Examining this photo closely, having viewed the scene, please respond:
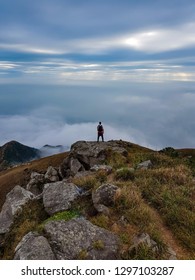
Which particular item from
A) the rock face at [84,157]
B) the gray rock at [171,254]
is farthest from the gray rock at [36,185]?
the gray rock at [171,254]

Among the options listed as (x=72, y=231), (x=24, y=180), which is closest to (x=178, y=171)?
(x=72, y=231)

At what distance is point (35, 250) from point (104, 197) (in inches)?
202

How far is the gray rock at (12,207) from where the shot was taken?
17.7m

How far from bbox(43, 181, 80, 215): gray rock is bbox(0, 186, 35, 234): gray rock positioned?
7.33 ft

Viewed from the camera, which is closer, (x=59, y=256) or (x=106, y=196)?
(x=59, y=256)

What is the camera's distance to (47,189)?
18016 mm

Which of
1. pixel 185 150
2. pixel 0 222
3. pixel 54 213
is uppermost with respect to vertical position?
pixel 54 213

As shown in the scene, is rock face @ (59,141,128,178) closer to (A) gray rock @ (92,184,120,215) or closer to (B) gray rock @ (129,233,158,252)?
(A) gray rock @ (92,184,120,215)

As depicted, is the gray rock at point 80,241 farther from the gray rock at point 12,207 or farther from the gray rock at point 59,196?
the gray rock at point 12,207

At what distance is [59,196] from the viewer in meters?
16.7

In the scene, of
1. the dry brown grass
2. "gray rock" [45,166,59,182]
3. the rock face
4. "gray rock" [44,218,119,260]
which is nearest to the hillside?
"gray rock" [44,218,119,260]

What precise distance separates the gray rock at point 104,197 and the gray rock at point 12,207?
536cm

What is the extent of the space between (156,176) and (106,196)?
569 cm
